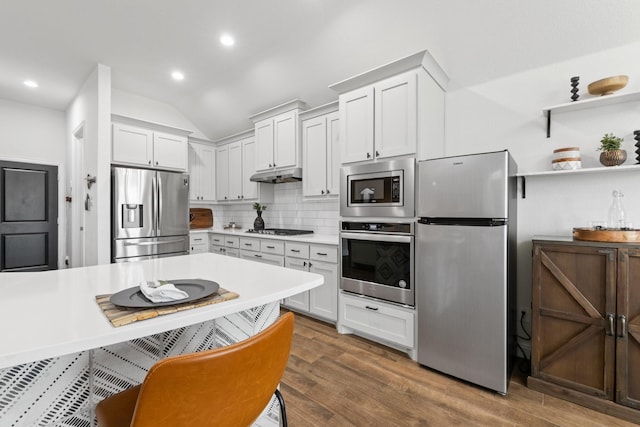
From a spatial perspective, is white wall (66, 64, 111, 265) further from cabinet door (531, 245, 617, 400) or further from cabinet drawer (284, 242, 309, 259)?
cabinet door (531, 245, 617, 400)

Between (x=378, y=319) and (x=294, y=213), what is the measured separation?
6.76 feet

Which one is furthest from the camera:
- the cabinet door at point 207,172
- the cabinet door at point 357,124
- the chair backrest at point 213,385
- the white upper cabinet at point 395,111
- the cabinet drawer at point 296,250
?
the cabinet door at point 207,172

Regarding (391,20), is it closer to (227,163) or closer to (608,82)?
(608,82)

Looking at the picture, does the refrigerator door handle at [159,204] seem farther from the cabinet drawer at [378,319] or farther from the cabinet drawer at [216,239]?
the cabinet drawer at [378,319]

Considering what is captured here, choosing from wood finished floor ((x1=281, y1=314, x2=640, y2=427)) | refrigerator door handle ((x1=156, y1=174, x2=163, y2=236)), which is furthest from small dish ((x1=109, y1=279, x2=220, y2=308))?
refrigerator door handle ((x1=156, y1=174, x2=163, y2=236))

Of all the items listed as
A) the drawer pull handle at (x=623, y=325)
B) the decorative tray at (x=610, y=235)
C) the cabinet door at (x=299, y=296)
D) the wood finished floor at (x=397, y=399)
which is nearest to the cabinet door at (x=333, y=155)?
the cabinet door at (x=299, y=296)

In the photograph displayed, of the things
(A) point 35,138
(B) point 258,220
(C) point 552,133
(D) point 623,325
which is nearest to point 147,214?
(B) point 258,220

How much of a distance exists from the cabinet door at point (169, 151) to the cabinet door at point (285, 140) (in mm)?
1636

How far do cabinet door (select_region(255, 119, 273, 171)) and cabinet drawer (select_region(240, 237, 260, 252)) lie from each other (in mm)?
987

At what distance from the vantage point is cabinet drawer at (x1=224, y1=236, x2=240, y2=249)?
4066 mm

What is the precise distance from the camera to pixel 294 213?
418 cm

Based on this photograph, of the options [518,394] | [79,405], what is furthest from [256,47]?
[518,394]

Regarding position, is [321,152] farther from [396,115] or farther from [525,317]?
[525,317]

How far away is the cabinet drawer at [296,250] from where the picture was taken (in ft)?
10.5
